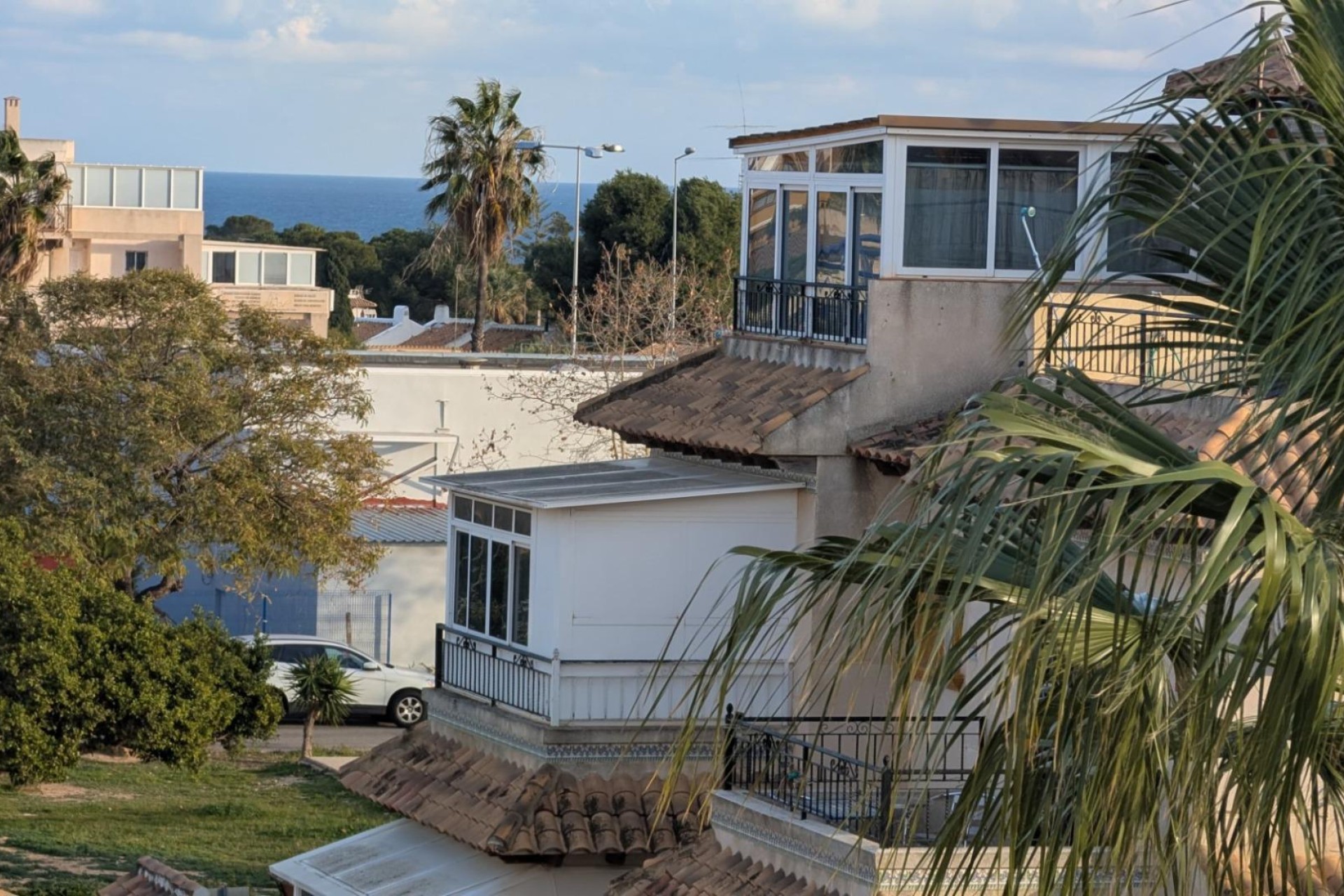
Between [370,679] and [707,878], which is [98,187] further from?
[707,878]

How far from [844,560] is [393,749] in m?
13.5

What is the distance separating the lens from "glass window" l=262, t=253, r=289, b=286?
59688 millimetres

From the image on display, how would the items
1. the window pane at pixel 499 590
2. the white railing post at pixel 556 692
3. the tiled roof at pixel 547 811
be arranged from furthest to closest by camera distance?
the window pane at pixel 499 590 → the white railing post at pixel 556 692 → the tiled roof at pixel 547 811

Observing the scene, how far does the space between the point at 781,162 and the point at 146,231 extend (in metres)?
41.0

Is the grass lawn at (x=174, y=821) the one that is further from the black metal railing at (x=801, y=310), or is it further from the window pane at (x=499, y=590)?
the black metal railing at (x=801, y=310)

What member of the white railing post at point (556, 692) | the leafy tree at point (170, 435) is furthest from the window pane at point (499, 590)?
the leafy tree at point (170, 435)

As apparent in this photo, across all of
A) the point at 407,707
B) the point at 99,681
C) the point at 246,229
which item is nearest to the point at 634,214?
the point at 407,707

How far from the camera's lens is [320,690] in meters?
28.6

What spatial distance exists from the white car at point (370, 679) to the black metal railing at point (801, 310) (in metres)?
13.7

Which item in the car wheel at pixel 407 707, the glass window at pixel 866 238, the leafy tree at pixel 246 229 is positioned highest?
the leafy tree at pixel 246 229

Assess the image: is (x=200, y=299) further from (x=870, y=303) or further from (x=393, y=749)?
(x=870, y=303)

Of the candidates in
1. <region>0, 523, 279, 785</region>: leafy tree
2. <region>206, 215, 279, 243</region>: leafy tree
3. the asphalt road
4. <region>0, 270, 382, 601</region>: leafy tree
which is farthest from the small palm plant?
<region>206, 215, 279, 243</region>: leafy tree

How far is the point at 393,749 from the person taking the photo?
58.6 feet

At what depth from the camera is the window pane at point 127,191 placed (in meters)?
56.1
